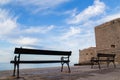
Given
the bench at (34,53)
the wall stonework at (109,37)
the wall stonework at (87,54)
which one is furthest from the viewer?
the wall stonework at (87,54)

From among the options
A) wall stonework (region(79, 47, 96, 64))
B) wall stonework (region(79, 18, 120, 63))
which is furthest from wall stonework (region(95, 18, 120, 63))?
wall stonework (region(79, 47, 96, 64))

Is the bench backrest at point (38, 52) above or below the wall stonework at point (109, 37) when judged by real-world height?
below

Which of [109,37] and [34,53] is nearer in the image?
[34,53]

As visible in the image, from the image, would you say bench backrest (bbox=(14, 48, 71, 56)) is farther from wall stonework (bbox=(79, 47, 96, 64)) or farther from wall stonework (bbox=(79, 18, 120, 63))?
wall stonework (bbox=(79, 47, 96, 64))

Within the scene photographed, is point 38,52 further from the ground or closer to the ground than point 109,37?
closer to the ground

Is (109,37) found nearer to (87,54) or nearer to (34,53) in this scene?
(87,54)

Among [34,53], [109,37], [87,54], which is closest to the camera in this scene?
[34,53]

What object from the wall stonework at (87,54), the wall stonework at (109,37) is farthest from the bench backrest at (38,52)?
the wall stonework at (87,54)

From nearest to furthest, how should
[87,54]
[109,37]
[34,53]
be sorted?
1. [34,53]
2. [109,37]
3. [87,54]

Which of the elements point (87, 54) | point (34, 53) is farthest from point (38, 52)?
point (87, 54)

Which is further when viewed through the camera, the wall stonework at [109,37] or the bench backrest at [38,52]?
the wall stonework at [109,37]

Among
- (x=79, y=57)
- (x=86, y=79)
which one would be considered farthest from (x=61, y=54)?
(x=79, y=57)

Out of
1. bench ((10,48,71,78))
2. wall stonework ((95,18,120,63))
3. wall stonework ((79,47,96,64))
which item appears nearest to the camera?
bench ((10,48,71,78))

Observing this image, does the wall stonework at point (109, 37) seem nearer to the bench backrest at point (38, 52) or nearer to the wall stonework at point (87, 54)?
the wall stonework at point (87, 54)
